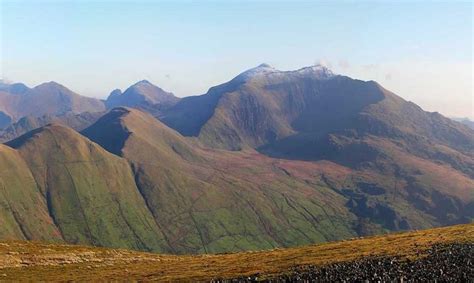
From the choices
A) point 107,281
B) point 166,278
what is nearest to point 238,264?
point 166,278

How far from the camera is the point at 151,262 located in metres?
114

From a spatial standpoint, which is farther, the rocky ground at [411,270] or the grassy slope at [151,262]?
the grassy slope at [151,262]

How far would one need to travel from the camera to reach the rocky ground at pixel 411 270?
49.1 meters

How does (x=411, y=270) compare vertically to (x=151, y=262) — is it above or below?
above

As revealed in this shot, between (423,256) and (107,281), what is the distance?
5007 centimetres

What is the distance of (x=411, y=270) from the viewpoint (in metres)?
55.4

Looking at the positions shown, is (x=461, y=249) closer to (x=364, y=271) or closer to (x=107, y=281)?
(x=364, y=271)

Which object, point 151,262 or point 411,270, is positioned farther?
point 151,262

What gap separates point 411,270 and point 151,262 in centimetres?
7223

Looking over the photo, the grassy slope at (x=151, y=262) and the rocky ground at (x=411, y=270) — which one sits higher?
the rocky ground at (x=411, y=270)

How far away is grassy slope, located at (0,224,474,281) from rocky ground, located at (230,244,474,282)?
5.05m

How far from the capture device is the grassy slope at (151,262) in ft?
271

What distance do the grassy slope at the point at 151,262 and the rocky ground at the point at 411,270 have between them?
16.6 ft

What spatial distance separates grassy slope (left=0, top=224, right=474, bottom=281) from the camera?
271 ft
